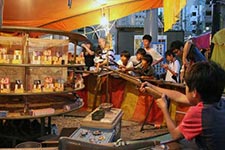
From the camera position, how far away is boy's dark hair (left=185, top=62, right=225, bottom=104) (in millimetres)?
2365

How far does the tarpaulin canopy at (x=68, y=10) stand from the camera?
8.52 metres

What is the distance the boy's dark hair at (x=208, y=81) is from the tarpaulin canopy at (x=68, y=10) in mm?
4167

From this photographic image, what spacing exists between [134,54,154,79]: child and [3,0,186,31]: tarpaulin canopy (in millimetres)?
1494

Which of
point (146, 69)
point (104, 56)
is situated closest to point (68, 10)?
point (104, 56)

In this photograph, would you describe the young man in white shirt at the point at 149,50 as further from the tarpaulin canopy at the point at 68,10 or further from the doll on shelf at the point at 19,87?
the doll on shelf at the point at 19,87

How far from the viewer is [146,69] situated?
8477 mm

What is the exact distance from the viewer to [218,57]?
8680 mm

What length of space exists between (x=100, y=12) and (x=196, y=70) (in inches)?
370

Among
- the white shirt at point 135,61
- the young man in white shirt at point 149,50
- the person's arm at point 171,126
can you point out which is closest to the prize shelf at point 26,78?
the person's arm at point 171,126

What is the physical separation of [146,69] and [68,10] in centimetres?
346

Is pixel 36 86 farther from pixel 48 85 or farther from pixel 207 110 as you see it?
pixel 207 110

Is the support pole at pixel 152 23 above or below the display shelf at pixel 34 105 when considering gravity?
above

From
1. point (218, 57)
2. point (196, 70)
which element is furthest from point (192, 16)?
point (196, 70)

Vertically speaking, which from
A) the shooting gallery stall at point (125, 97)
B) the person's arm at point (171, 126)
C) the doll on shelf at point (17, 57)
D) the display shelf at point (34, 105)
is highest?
the doll on shelf at point (17, 57)
